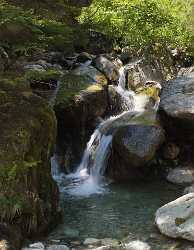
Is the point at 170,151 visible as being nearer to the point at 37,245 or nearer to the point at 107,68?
the point at 107,68

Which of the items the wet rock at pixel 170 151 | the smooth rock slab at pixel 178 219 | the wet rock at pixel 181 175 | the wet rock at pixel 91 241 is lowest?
the wet rock at pixel 181 175

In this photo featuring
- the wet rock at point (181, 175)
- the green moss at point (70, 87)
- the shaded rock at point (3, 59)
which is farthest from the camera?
the green moss at point (70, 87)

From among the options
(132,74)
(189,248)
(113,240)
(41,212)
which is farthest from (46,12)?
(132,74)

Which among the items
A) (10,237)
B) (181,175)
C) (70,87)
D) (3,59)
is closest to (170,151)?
(181,175)

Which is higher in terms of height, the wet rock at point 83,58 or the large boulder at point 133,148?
the wet rock at point 83,58

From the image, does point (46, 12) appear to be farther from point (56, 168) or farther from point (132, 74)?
point (132, 74)

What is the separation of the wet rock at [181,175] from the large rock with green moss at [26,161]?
4.82m

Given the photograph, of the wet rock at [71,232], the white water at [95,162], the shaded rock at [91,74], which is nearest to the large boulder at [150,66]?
the shaded rock at [91,74]

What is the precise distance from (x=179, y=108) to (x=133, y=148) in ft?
6.23

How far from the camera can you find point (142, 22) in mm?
19141

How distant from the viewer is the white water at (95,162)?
12.6 meters

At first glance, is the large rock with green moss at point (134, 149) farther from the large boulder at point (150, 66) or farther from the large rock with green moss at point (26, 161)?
the large rock with green moss at point (26, 161)

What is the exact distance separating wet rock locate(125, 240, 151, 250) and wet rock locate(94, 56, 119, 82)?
357 inches

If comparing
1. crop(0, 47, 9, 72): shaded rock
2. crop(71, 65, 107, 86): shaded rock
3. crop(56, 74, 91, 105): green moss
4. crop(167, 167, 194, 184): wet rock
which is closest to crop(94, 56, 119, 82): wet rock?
crop(71, 65, 107, 86): shaded rock
